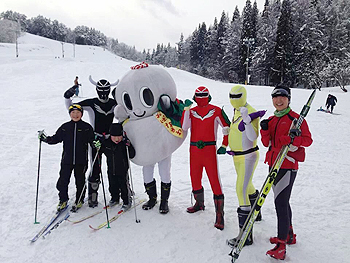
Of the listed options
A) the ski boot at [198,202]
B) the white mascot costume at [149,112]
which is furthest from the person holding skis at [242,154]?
the white mascot costume at [149,112]

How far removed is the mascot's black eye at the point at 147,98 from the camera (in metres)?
3.72

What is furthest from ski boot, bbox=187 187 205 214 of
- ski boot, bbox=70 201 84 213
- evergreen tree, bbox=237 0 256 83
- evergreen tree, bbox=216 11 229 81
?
evergreen tree, bbox=216 11 229 81

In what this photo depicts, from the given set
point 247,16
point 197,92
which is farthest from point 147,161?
point 247,16

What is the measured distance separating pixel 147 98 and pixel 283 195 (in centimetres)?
224

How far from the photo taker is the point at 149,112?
12.4ft

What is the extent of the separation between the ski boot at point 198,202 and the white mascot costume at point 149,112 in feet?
1.41

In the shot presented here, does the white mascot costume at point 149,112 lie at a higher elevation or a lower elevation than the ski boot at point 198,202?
higher

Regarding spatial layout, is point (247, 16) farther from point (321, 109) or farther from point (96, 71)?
point (321, 109)

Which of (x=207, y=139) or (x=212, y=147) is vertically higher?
(x=207, y=139)

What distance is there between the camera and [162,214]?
12.8 feet

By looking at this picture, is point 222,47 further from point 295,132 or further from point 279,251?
point 279,251

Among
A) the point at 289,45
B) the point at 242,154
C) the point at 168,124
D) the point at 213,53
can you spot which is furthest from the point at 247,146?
the point at 213,53

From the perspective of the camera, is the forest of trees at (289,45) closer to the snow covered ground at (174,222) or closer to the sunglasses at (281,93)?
the snow covered ground at (174,222)

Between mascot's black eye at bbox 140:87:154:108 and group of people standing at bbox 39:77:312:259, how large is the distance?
518mm
